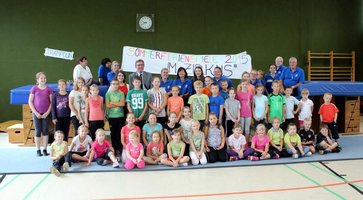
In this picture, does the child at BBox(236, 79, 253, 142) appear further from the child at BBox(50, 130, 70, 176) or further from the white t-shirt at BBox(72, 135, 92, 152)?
the child at BBox(50, 130, 70, 176)

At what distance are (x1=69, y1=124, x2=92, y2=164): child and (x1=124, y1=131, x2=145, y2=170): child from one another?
2.31ft

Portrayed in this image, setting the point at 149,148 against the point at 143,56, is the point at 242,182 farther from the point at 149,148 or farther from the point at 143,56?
the point at 143,56

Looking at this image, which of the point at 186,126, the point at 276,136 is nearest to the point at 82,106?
the point at 186,126

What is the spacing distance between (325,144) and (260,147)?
1.27 m

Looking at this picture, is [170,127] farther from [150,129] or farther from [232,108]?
[232,108]

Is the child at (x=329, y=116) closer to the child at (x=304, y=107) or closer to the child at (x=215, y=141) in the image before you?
the child at (x=304, y=107)

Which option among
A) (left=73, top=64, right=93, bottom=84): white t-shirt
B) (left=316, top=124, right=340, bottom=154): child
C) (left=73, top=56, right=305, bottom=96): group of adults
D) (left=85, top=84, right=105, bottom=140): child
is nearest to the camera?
(left=85, top=84, right=105, bottom=140): child

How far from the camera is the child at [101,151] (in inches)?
192

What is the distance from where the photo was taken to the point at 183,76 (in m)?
5.91

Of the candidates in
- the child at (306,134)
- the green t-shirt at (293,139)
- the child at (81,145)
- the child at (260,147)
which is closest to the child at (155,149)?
the child at (81,145)

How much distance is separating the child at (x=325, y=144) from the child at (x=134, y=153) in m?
3.09

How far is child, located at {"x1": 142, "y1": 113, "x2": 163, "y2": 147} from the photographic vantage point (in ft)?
16.7

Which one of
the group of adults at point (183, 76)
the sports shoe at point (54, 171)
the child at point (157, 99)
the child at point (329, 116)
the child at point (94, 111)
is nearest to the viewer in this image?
the sports shoe at point (54, 171)

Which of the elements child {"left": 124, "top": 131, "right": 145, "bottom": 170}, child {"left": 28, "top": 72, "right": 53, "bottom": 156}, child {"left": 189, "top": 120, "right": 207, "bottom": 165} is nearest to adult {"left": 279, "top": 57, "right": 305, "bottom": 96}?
child {"left": 189, "top": 120, "right": 207, "bottom": 165}
